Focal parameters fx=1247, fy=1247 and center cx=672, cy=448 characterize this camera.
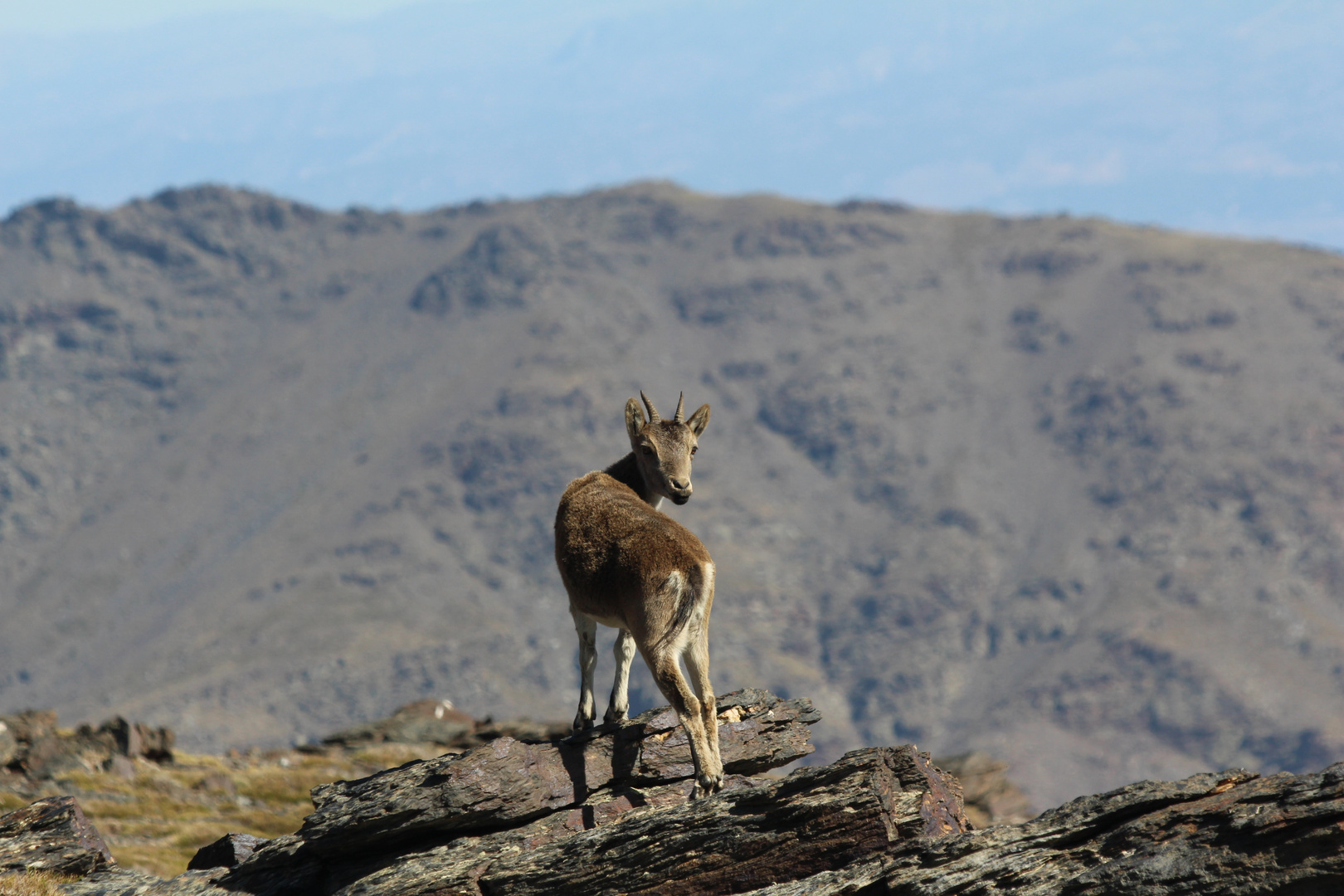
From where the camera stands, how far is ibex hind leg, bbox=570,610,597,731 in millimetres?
19891

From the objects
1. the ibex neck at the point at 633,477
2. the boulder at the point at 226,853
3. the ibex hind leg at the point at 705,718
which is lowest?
the boulder at the point at 226,853

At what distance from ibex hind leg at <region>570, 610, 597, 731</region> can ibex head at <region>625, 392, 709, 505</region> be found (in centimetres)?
260

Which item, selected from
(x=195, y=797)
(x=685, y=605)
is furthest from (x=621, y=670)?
(x=195, y=797)

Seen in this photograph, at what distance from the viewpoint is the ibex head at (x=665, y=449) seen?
21.4 m

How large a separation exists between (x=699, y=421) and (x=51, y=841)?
13.1m

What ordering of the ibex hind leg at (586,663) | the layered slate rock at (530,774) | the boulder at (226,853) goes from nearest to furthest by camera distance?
the layered slate rock at (530,774)
the ibex hind leg at (586,663)
the boulder at (226,853)

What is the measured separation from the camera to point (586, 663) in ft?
66.4

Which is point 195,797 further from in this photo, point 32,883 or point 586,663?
point 586,663

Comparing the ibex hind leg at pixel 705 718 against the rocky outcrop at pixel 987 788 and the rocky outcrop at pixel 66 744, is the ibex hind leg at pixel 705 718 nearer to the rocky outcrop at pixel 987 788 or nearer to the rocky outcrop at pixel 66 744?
the rocky outcrop at pixel 66 744

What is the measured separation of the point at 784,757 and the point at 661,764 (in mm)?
2021

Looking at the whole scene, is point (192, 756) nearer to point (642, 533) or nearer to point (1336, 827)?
point (642, 533)

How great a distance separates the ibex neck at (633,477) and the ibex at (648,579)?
56 millimetres

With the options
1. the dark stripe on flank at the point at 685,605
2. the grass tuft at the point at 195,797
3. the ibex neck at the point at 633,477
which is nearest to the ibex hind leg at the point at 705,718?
the dark stripe on flank at the point at 685,605

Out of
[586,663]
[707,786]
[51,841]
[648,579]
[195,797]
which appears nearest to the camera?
[707,786]
